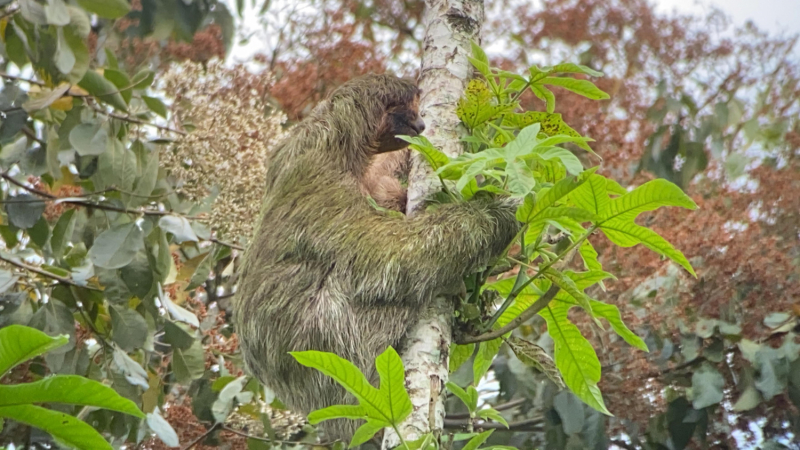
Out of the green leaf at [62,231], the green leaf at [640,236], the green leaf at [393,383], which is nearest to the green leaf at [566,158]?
the green leaf at [640,236]

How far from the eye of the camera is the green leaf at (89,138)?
4.70 metres

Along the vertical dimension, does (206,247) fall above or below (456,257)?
above

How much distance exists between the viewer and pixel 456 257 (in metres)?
3.44

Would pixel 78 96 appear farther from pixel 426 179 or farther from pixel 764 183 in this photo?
pixel 764 183

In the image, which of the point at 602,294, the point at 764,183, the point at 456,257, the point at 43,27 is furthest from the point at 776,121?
the point at 43,27

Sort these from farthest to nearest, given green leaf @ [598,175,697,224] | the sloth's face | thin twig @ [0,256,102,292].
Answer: thin twig @ [0,256,102,292] → the sloth's face → green leaf @ [598,175,697,224]

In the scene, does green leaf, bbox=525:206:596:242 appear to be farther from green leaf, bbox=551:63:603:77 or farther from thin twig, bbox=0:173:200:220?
thin twig, bbox=0:173:200:220

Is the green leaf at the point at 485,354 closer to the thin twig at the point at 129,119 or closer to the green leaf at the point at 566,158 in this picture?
the green leaf at the point at 566,158

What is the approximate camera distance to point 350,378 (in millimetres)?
2203

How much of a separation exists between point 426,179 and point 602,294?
98.6 inches

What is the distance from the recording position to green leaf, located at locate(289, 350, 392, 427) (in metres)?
2.16

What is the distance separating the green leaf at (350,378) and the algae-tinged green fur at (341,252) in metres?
1.02

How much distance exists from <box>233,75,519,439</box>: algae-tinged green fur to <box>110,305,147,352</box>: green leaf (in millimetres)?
792

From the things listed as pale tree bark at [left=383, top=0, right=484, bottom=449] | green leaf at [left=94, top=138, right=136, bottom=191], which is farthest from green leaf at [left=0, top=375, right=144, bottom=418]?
green leaf at [left=94, top=138, right=136, bottom=191]
